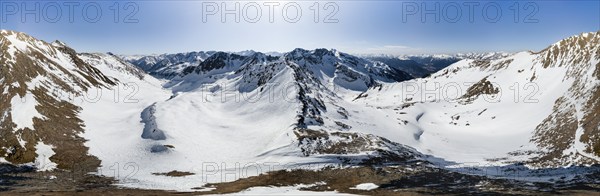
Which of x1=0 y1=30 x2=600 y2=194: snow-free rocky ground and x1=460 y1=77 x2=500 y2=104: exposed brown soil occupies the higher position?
x1=460 y1=77 x2=500 y2=104: exposed brown soil

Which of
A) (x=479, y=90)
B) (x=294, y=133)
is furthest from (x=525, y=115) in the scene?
(x=294, y=133)

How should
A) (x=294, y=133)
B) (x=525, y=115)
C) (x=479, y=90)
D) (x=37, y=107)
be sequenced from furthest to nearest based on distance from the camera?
(x=479, y=90) → (x=525, y=115) → (x=37, y=107) → (x=294, y=133)

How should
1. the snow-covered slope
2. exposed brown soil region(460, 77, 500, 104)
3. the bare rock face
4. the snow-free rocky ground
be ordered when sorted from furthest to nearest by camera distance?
exposed brown soil region(460, 77, 500, 104)
the snow-covered slope
the bare rock face
the snow-free rocky ground

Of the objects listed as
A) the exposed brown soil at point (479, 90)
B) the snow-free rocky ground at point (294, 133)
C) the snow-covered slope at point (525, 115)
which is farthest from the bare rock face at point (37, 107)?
Result: the exposed brown soil at point (479, 90)

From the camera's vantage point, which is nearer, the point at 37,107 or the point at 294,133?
the point at 294,133

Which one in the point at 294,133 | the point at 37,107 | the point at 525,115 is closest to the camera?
the point at 294,133

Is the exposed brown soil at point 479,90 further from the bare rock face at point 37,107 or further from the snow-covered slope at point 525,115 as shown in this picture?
the bare rock face at point 37,107

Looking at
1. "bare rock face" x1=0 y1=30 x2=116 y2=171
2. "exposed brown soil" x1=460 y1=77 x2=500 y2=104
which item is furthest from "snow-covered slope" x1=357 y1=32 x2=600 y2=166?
"bare rock face" x1=0 y1=30 x2=116 y2=171

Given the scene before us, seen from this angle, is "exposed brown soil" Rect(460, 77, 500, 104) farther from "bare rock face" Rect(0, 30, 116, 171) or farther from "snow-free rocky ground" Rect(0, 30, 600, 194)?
"bare rock face" Rect(0, 30, 116, 171)

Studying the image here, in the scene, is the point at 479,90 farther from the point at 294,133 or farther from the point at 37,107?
the point at 37,107
